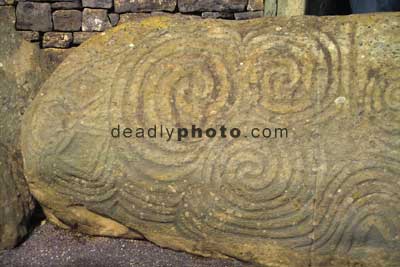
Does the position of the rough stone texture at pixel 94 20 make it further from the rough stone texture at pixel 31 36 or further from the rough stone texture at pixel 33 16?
the rough stone texture at pixel 31 36

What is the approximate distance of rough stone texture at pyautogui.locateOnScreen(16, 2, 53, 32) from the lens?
400 centimetres

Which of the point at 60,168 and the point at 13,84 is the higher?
the point at 13,84

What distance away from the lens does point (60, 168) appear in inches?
105

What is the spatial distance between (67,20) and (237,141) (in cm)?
232

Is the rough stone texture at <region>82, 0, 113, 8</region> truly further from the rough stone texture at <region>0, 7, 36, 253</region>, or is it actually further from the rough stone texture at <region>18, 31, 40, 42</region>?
the rough stone texture at <region>0, 7, 36, 253</region>

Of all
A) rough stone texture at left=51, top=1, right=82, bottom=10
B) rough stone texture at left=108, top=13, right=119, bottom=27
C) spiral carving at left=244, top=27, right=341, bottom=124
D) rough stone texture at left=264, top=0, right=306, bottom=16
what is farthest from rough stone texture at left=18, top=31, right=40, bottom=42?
spiral carving at left=244, top=27, right=341, bottom=124

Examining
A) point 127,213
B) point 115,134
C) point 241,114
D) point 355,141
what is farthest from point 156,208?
point 355,141

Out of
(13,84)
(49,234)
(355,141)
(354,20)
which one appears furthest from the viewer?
(13,84)

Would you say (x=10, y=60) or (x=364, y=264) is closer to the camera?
(x=364, y=264)

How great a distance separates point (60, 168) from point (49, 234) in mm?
483

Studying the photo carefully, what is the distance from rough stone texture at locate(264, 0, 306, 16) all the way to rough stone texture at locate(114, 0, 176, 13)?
0.86 m

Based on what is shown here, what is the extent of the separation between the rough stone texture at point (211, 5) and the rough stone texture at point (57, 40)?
1.03 m

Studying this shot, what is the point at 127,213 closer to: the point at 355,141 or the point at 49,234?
the point at 49,234

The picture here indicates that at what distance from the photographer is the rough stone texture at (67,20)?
4.06 meters
